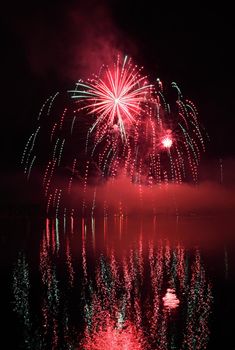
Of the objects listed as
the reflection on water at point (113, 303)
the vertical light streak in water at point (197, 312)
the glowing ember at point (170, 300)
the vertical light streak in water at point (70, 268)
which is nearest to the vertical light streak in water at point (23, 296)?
the reflection on water at point (113, 303)

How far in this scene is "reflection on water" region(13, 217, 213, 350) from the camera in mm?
16281

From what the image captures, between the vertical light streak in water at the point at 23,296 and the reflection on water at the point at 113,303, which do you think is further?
the vertical light streak in water at the point at 23,296

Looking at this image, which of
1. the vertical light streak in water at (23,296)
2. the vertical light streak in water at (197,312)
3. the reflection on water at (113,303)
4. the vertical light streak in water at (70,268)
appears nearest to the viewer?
the vertical light streak in water at (197,312)

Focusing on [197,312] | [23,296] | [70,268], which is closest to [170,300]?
[197,312]

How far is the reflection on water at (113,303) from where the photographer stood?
16.3 meters

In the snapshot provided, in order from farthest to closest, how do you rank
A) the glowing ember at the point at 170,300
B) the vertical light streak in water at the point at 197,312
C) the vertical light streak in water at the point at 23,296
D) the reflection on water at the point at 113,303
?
the glowing ember at the point at 170,300
the vertical light streak in water at the point at 23,296
the reflection on water at the point at 113,303
the vertical light streak in water at the point at 197,312

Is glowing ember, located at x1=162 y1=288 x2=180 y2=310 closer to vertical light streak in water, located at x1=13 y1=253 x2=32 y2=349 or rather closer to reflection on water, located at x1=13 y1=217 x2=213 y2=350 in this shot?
reflection on water, located at x1=13 y1=217 x2=213 y2=350

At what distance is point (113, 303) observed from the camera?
2205 centimetres

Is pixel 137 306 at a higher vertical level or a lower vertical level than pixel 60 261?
lower

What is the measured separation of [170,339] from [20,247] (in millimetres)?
37356

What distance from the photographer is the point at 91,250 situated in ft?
157

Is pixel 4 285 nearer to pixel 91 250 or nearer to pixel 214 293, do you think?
pixel 214 293

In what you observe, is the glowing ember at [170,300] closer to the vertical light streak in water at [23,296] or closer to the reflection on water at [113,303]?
the reflection on water at [113,303]

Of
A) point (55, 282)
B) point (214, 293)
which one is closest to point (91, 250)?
point (55, 282)
